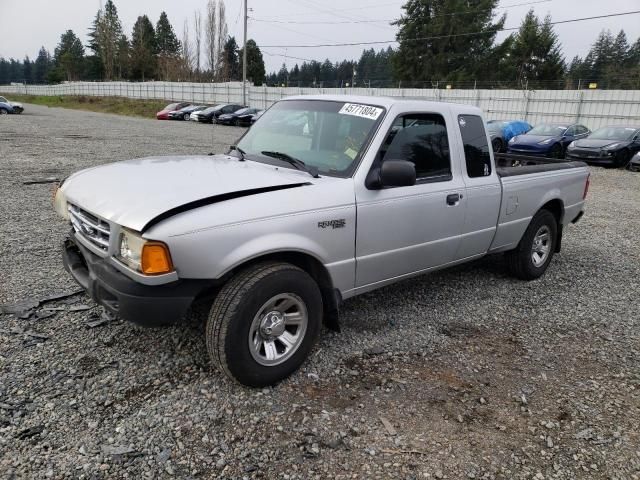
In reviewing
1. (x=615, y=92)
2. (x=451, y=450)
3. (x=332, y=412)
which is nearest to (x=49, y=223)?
(x=332, y=412)

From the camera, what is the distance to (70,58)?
282 feet

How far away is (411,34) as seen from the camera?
2167 inches

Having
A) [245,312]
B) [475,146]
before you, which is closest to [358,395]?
[245,312]

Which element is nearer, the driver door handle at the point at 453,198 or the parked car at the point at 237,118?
the driver door handle at the point at 453,198

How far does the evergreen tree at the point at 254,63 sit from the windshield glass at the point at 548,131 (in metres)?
65.0

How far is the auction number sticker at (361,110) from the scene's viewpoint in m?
3.70

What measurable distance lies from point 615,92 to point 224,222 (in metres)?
27.9

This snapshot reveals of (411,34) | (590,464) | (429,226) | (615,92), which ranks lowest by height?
(590,464)

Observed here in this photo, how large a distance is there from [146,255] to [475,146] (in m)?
3.13

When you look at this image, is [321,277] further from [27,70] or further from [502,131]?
[27,70]

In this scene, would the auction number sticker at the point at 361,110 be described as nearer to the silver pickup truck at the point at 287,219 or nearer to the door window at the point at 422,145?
the silver pickup truck at the point at 287,219

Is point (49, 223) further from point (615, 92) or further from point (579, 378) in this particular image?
point (615, 92)

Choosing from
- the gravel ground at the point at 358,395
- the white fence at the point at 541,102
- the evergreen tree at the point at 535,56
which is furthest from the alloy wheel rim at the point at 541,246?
the evergreen tree at the point at 535,56

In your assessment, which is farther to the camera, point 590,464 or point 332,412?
point 332,412
